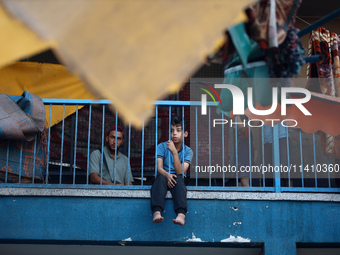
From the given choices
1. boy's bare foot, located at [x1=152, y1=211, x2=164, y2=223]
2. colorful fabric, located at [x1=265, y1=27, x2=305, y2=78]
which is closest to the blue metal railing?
boy's bare foot, located at [x1=152, y1=211, x2=164, y2=223]

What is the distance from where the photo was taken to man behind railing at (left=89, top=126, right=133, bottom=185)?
5.39 meters

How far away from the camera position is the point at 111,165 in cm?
557

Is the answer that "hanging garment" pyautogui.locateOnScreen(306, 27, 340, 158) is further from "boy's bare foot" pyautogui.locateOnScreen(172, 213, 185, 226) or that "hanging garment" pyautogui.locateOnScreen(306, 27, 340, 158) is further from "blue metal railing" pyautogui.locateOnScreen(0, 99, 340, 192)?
"boy's bare foot" pyautogui.locateOnScreen(172, 213, 185, 226)

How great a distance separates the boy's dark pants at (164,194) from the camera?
484 centimetres

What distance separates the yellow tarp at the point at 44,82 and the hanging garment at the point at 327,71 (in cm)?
292

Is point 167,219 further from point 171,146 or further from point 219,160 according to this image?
point 219,160

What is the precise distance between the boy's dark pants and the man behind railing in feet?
1.58

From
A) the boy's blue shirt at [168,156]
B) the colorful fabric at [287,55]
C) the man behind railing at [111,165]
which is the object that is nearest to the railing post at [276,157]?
the boy's blue shirt at [168,156]

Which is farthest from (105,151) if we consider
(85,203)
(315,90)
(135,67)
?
(135,67)

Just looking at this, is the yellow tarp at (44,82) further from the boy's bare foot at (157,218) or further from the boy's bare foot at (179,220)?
the boy's bare foot at (179,220)

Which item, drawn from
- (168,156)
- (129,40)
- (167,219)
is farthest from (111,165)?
(129,40)

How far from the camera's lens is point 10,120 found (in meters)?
5.05

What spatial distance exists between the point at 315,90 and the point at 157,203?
2.39 meters

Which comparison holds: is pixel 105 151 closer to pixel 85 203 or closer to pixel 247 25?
pixel 85 203
